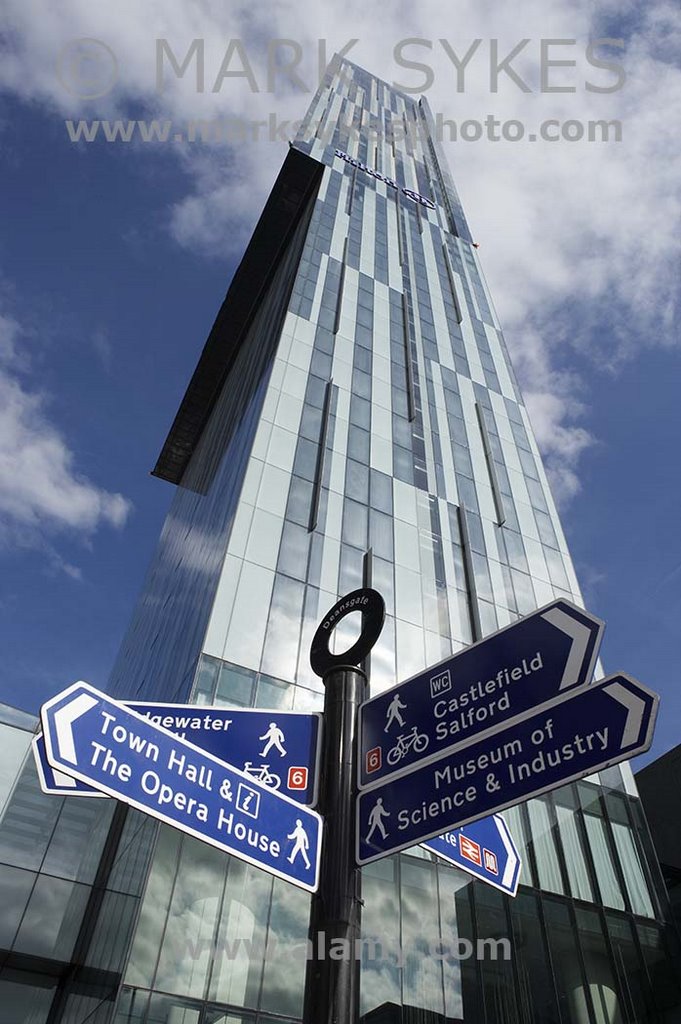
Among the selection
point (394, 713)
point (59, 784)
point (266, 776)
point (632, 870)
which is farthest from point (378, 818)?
point (632, 870)

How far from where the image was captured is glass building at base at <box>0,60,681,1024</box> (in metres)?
12.2

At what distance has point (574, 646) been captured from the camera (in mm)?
3854

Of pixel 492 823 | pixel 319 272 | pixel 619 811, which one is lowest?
pixel 492 823

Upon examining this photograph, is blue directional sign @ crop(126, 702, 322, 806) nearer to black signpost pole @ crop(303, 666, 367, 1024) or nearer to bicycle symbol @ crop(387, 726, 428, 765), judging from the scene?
black signpost pole @ crop(303, 666, 367, 1024)

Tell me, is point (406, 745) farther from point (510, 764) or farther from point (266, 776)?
point (266, 776)

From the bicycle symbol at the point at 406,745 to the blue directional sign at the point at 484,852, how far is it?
24.3 inches

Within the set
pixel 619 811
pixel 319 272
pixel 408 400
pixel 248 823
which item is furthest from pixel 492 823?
pixel 319 272

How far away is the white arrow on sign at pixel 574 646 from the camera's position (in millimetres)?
3783

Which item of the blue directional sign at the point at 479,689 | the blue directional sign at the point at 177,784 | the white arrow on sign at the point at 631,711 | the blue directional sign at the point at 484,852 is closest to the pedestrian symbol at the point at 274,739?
the blue directional sign at the point at 177,784

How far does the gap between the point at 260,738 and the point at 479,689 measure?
1447 millimetres

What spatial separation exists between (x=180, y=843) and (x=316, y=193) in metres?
36.1

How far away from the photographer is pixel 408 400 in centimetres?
2709

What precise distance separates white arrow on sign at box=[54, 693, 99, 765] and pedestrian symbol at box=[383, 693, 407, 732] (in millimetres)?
1820

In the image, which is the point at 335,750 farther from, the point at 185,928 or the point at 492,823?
the point at 185,928
